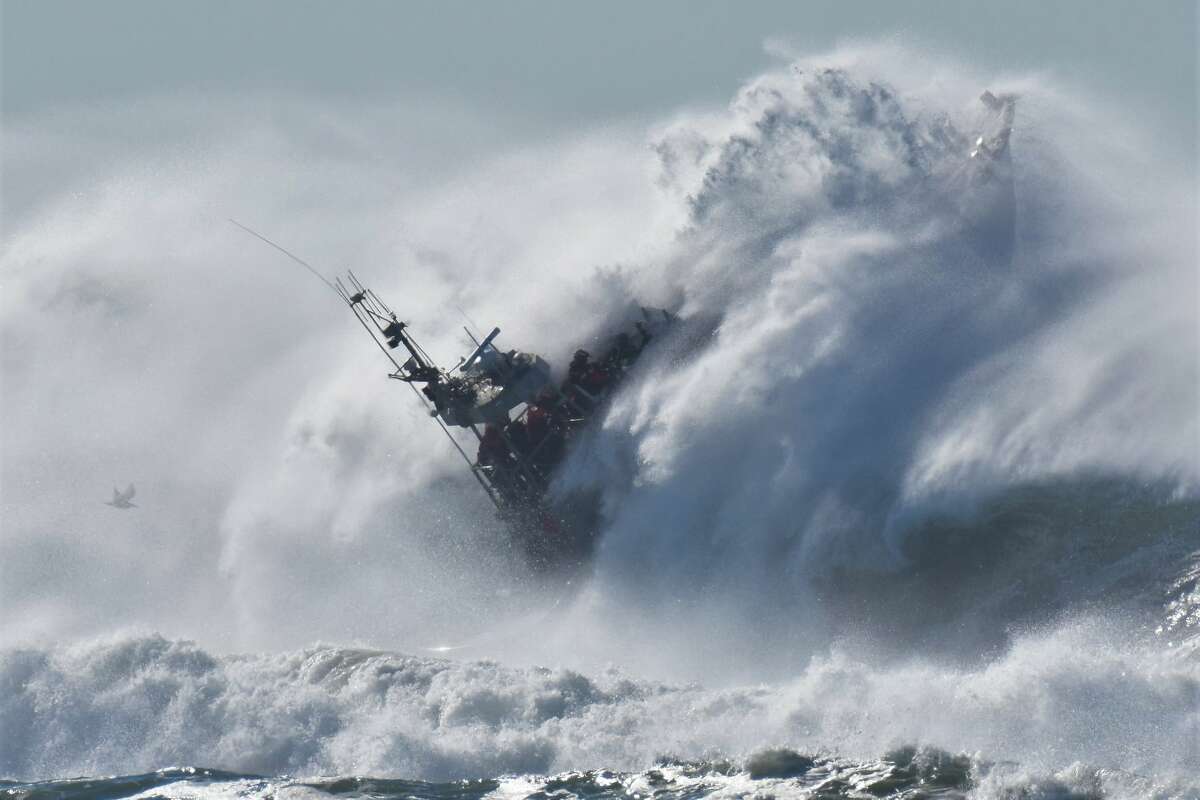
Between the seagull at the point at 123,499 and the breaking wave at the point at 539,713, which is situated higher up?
the seagull at the point at 123,499

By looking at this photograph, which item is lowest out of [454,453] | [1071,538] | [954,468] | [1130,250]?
[1071,538]

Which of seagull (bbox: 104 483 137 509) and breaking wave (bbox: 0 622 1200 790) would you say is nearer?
breaking wave (bbox: 0 622 1200 790)

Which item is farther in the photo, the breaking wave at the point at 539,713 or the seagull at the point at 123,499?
the seagull at the point at 123,499

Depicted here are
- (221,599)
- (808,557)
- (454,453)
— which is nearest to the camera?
(808,557)

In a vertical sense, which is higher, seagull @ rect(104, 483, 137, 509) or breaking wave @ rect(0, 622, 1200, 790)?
seagull @ rect(104, 483, 137, 509)

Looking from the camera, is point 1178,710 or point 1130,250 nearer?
point 1178,710

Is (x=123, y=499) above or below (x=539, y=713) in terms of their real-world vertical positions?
above

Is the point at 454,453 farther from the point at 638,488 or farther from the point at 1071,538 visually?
the point at 1071,538

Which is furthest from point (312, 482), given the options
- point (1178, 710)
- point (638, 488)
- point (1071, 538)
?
point (1178, 710)

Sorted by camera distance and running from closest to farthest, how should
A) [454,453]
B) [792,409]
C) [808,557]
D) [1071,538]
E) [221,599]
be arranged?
[1071,538] → [808,557] → [792,409] → [454,453] → [221,599]

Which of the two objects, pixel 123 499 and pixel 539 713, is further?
pixel 123 499

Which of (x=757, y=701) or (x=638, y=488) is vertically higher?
(x=638, y=488)
